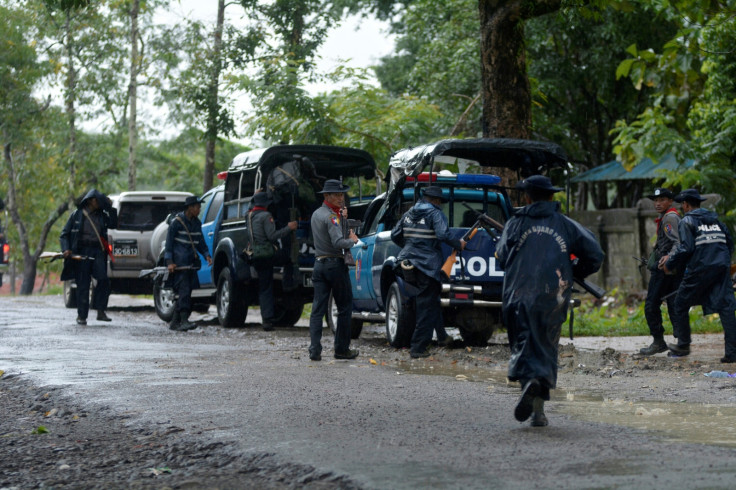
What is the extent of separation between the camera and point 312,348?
11.8 m

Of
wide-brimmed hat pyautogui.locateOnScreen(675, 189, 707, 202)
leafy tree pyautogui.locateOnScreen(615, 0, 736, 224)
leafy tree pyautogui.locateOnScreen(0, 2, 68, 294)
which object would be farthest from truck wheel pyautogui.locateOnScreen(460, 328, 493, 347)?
leafy tree pyautogui.locateOnScreen(0, 2, 68, 294)

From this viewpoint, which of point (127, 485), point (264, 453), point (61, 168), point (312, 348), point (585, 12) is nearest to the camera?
point (127, 485)

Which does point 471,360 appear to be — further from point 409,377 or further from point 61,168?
point 61,168

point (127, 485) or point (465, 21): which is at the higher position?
point (465, 21)

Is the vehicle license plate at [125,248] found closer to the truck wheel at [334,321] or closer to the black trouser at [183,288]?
the black trouser at [183,288]

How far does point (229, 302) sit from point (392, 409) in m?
9.42

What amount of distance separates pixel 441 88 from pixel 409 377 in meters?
18.8

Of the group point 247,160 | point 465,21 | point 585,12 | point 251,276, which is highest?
point 465,21

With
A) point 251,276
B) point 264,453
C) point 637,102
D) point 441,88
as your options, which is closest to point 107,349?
point 251,276

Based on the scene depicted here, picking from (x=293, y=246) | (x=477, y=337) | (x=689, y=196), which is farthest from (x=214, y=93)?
(x=689, y=196)

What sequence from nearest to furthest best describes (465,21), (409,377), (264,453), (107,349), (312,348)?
(264,453), (409,377), (312,348), (107,349), (465,21)

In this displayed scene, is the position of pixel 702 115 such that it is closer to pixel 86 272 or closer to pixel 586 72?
pixel 86 272

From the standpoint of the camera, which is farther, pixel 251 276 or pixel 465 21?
pixel 465 21

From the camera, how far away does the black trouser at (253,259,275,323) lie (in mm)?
16047
